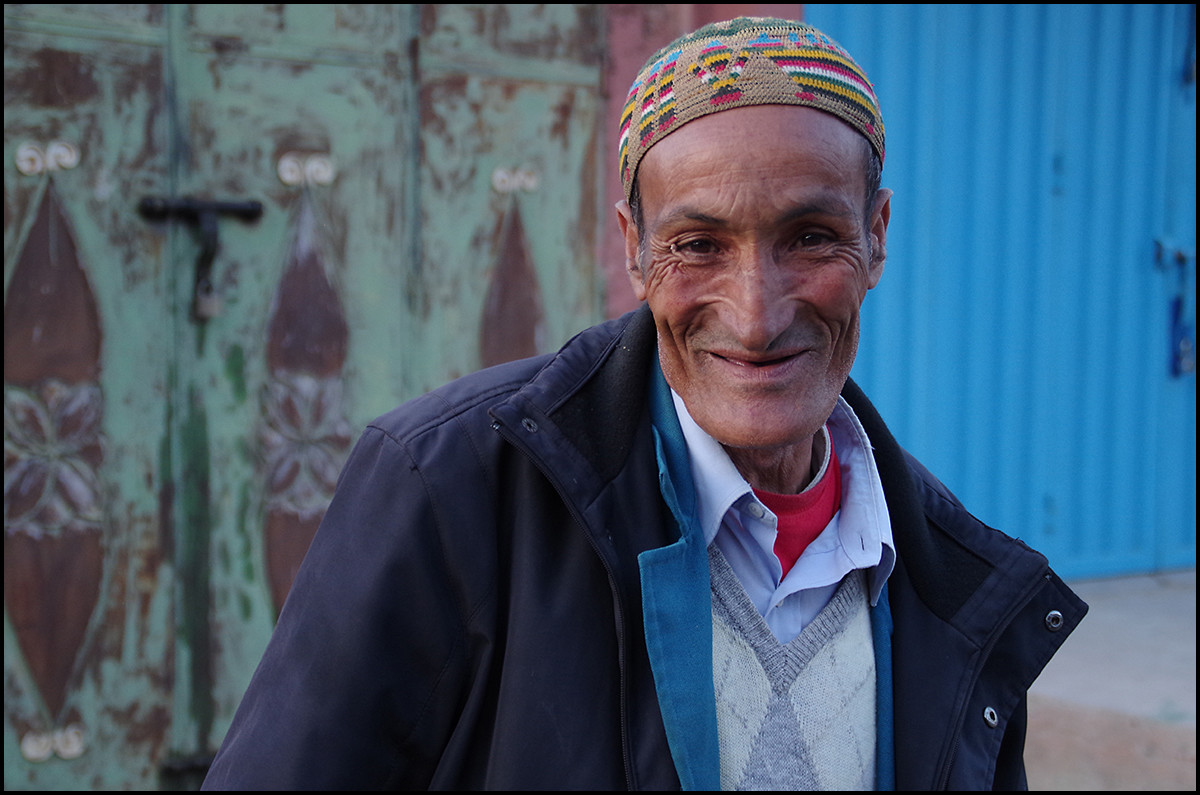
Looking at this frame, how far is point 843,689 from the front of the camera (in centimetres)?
155

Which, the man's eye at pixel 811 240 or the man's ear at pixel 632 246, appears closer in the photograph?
the man's eye at pixel 811 240

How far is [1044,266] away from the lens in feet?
14.1

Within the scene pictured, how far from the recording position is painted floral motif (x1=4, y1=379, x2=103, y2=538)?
2840mm

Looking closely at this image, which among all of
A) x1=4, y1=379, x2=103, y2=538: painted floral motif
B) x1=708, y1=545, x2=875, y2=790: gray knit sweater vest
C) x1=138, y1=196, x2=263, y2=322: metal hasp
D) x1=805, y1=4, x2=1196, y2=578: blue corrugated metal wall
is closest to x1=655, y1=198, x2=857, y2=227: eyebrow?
A: x1=708, y1=545, x2=875, y2=790: gray knit sweater vest

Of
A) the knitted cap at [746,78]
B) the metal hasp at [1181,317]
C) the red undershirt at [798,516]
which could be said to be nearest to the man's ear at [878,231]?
the knitted cap at [746,78]

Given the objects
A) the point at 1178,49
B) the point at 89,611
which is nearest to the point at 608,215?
the point at 89,611

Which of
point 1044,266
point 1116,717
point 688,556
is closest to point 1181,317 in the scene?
point 1044,266

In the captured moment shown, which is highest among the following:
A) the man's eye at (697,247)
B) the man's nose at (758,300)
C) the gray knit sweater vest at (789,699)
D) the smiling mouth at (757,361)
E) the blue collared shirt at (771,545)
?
the man's eye at (697,247)

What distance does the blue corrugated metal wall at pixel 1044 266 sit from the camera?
4.07 meters

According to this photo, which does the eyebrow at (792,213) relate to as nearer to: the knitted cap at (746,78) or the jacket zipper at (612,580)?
the knitted cap at (746,78)

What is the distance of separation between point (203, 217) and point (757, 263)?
2.06 metres

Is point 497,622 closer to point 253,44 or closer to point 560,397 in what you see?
point 560,397

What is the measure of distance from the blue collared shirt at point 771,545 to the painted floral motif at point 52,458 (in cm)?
204

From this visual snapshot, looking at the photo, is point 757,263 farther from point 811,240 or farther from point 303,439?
point 303,439
